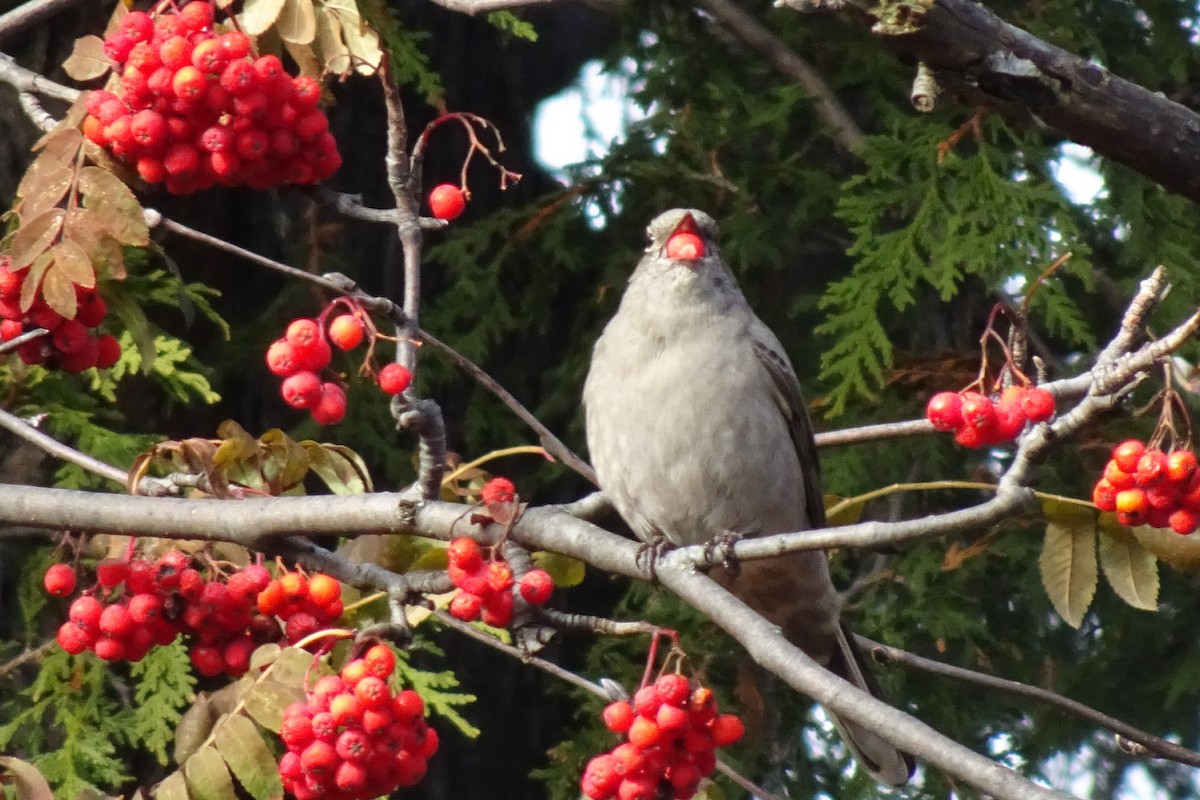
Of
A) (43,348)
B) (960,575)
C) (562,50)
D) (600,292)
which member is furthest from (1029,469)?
(562,50)

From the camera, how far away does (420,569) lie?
2898mm

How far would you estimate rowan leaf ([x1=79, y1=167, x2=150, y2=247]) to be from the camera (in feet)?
8.22

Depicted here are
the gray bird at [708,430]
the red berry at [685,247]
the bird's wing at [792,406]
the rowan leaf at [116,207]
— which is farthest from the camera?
the bird's wing at [792,406]

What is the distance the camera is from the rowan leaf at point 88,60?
283 centimetres

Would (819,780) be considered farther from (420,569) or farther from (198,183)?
(198,183)

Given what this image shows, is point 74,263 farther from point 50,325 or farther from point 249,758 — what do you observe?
point 249,758

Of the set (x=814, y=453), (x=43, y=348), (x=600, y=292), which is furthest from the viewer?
(x=600, y=292)

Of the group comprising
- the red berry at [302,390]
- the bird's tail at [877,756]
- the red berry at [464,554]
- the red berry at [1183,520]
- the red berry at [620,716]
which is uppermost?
the red berry at [302,390]

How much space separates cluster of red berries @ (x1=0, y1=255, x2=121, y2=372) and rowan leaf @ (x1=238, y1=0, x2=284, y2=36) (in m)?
0.54

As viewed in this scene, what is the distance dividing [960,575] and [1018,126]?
127 cm

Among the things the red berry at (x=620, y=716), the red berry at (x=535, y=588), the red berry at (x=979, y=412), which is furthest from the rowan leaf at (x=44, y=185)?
the red berry at (x=979, y=412)

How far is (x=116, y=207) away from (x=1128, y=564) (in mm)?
1810

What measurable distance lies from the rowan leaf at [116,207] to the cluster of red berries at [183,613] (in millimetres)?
551

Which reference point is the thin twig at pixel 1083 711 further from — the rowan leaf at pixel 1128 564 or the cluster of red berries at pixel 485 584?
the cluster of red berries at pixel 485 584
